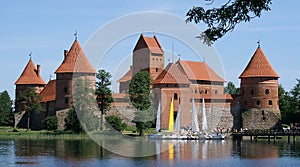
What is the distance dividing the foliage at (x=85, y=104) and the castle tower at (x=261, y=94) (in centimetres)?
1464

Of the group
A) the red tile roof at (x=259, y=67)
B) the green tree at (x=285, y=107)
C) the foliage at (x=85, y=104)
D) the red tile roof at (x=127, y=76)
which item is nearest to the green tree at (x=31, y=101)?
the foliage at (x=85, y=104)

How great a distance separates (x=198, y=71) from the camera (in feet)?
204

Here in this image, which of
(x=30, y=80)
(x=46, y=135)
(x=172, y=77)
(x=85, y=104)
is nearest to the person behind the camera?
(x=46, y=135)

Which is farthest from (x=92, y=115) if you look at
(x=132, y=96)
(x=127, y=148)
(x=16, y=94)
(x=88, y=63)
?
(x=16, y=94)

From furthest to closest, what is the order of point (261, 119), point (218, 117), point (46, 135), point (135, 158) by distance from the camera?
point (218, 117) → point (261, 119) → point (46, 135) → point (135, 158)

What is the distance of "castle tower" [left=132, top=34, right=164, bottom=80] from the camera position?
6375 cm

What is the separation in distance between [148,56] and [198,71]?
5.81 m

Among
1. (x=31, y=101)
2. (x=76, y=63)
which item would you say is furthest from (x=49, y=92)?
(x=76, y=63)

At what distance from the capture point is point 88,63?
171 feet

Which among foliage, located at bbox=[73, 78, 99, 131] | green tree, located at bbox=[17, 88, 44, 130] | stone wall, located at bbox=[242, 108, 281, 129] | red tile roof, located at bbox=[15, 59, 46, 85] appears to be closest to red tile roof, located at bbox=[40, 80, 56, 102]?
green tree, located at bbox=[17, 88, 44, 130]

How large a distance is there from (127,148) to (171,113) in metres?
A: 15.9

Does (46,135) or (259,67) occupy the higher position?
(259,67)

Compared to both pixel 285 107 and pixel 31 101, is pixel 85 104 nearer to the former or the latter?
pixel 31 101

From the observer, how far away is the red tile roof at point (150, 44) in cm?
6488
